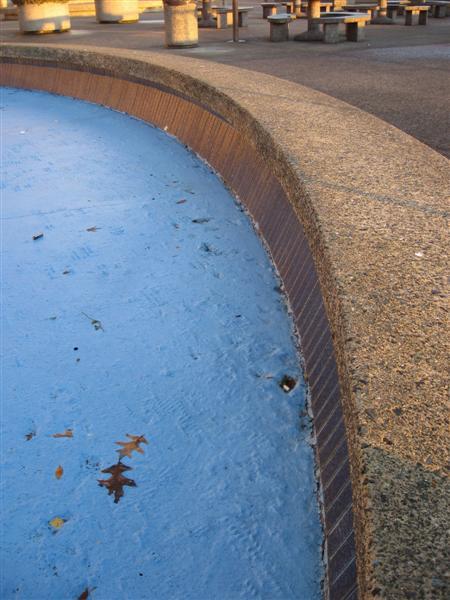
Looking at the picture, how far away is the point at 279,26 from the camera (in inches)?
561

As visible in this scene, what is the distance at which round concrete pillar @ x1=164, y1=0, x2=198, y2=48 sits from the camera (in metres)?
13.2

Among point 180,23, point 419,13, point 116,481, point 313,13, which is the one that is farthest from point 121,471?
point 419,13

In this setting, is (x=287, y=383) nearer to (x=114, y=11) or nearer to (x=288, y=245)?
(x=288, y=245)

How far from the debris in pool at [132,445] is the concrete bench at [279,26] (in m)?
12.6

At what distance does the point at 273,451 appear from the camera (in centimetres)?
284

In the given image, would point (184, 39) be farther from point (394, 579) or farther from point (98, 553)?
point (394, 579)

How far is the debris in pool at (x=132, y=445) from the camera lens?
2.86m

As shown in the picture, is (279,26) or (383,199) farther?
(279,26)

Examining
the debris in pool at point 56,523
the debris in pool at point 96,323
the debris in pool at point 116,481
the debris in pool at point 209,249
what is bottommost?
the debris in pool at point 56,523

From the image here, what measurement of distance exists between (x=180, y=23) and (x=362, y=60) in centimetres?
430

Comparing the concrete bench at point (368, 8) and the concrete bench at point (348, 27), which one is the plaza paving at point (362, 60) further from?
the concrete bench at point (368, 8)

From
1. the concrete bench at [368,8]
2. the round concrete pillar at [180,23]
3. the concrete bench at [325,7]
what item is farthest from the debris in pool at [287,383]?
the concrete bench at [368,8]

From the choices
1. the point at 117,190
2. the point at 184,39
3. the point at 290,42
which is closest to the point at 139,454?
the point at 117,190

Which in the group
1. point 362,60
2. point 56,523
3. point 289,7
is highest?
point 289,7
